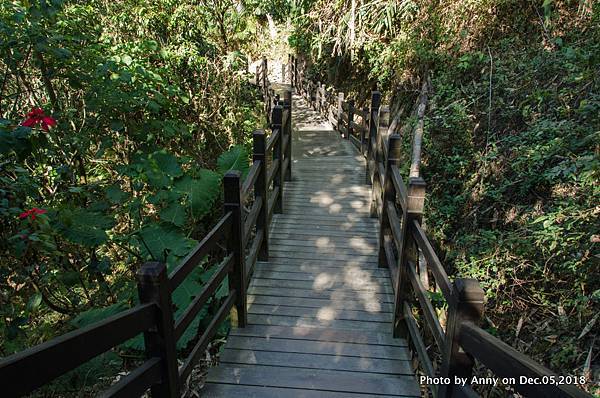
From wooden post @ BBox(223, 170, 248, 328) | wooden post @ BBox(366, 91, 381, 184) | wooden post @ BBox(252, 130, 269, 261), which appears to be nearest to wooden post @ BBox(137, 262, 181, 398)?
wooden post @ BBox(223, 170, 248, 328)

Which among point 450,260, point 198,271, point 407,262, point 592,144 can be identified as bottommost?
point 450,260

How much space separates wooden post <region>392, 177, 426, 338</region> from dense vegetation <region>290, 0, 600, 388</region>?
1558mm

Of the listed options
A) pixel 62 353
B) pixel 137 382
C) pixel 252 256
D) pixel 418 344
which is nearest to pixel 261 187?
pixel 252 256

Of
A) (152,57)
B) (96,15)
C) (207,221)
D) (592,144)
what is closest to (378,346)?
(592,144)

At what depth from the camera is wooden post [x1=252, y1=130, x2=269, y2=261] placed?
13.5 ft

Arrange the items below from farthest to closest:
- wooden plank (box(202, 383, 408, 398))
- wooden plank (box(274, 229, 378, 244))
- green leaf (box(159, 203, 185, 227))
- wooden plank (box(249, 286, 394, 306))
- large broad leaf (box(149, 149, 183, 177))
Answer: wooden plank (box(274, 229, 378, 244)) < large broad leaf (box(149, 149, 183, 177)) < green leaf (box(159, 203, 185, 227)) < wooden plank (box(249, 286, 394, 306)) < wooden plank (box(202, 383, 408, 398))

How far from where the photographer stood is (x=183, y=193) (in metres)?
4.74

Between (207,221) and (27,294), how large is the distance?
3.16 m

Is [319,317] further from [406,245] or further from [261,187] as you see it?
[261,187]

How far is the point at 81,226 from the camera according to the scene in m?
3.33

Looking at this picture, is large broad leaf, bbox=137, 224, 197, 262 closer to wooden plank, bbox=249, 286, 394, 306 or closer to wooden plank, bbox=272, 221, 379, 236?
wooden plank, bbox=249, 286, 394, 306

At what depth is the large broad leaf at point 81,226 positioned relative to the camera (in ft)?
10.5

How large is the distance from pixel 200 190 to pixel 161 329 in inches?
115

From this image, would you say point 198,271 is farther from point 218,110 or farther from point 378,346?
point 218,110
